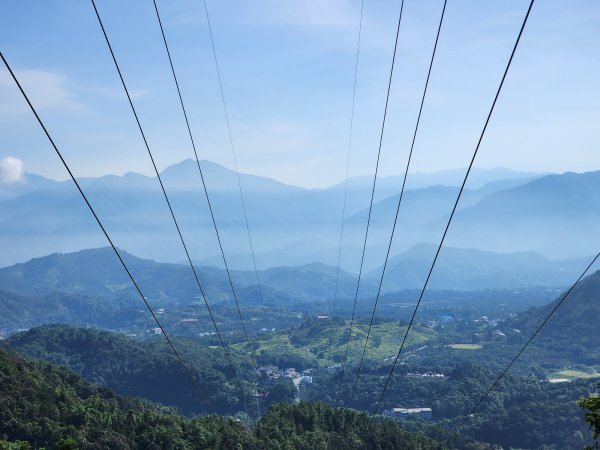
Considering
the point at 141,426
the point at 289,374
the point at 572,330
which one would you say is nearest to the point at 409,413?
the point at 289,374

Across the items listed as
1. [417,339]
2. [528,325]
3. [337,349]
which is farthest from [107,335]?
[528,325]

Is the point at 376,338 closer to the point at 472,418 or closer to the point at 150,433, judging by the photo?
the point at 472,418

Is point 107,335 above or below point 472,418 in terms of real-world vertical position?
above

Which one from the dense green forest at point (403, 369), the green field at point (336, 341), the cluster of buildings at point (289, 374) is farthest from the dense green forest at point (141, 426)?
the green field at point (336, 341)

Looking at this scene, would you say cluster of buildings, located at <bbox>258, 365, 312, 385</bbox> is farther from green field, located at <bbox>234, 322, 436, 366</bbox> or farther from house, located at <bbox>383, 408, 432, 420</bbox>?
house, located at <bbox>383, 408, 432, 420</bbox>

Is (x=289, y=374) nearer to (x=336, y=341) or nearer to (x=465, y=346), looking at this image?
(x=336, y=341)

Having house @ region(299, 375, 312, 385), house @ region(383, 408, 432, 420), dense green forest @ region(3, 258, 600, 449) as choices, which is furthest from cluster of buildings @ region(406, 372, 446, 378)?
house @ region(299, 375, 312, 385)

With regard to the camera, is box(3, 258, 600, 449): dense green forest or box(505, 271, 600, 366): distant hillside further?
box(505, 271, 600, 366): distant hillside
